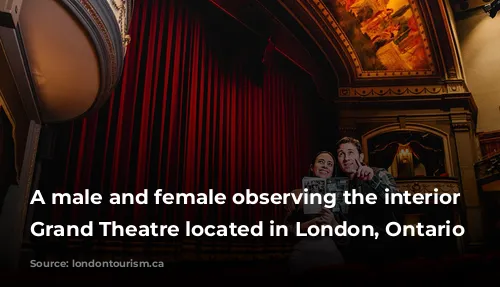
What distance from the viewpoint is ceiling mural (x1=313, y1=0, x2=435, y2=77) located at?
5723 mm

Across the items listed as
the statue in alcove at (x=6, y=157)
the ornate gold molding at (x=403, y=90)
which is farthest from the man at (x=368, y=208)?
the ornate gold molding at (x=403, y=90)

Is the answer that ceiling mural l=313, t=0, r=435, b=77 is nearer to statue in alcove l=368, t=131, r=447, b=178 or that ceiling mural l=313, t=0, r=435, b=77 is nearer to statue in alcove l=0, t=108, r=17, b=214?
statue in alcove l=368, t=131, r=447, b=178

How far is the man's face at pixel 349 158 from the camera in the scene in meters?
2.92

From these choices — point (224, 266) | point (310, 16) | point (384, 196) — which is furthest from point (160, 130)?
point (310, 16)

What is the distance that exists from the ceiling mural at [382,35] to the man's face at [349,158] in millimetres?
3216

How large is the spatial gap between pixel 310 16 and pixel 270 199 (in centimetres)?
247

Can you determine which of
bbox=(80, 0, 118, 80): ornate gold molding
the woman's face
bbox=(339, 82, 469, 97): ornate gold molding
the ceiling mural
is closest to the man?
the woman's face

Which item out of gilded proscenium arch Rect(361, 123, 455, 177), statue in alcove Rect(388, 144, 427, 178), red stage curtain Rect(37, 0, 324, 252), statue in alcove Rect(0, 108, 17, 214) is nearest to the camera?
statue in alcove Rect(0, 108, 17, 214)

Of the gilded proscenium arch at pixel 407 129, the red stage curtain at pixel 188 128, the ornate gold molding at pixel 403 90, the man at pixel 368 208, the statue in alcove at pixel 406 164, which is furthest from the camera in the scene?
the ornate gold molding at pixel 403 90

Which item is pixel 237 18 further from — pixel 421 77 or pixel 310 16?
pixel 421 77

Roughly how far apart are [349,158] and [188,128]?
6.53 feet

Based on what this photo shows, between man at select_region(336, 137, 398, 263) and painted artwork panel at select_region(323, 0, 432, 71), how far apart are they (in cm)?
334

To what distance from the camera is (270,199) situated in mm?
5242

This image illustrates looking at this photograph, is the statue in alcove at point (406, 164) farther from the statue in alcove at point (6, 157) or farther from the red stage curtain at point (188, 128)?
the statue in alcove at point (6, 157)
